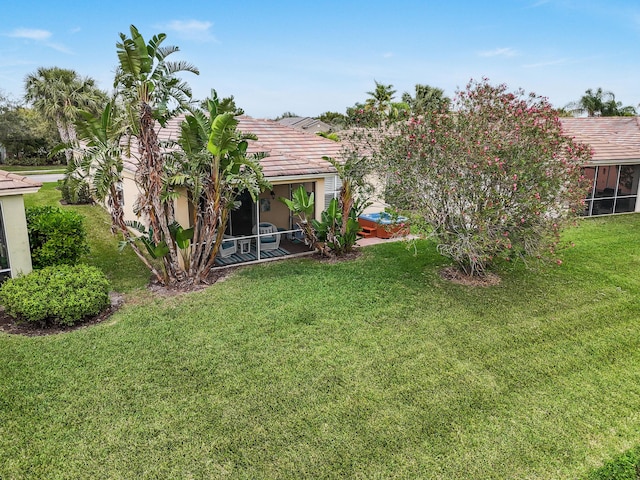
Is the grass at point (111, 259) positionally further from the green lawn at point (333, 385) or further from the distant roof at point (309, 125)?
the distant roof at point (309, 125)

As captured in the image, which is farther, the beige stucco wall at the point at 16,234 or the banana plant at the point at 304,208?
the banana plant at the point at 304,208

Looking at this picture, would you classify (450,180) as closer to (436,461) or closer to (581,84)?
(436,461)

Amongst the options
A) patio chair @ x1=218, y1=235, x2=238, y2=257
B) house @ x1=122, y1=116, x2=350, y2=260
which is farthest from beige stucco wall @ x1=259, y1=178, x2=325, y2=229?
patio chair @ x1=218, y1=235, x2=238, y2=257

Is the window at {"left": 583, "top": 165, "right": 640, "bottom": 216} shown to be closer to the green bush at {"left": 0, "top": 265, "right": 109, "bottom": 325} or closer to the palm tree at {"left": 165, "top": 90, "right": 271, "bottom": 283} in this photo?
the palm tree at {"left": 165, "top": 90, "right": 271, "bottom": 283}

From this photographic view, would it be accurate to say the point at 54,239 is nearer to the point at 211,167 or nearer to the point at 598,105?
the point at 211,167

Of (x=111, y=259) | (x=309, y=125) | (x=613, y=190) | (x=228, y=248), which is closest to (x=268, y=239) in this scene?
(x=228, y=248)

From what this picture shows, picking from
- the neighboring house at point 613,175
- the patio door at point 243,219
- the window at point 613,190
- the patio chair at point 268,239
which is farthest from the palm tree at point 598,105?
the patio chair at point 268,239

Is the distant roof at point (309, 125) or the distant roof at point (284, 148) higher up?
the distant roof at point (309, 125)

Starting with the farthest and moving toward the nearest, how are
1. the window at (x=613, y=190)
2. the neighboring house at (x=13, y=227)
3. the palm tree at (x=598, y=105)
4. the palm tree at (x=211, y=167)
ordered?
the palm tree at (x=598, y=105) → the window at (x=613, y=190) → the palm tree at (x=211, y=167) → the neighboring house at (x=13, y=227)
